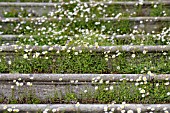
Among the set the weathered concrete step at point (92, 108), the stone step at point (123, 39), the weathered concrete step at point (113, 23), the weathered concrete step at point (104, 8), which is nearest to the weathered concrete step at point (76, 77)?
the weathered concrete step at point (92, 108)

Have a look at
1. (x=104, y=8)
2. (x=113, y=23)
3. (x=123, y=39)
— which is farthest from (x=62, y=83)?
(x=104, y=8)

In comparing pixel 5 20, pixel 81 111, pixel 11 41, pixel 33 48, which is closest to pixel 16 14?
pixel 5 20

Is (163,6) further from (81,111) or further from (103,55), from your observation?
(81,111)

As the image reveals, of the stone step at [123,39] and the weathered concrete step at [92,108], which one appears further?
the stone step at [123,39]

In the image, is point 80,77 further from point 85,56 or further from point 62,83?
point 85,56

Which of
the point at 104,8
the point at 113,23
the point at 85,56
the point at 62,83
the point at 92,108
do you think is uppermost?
the point at 104,8

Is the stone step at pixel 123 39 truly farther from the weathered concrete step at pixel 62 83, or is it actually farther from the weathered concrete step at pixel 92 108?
the weathered concrete step at pixel 92 108

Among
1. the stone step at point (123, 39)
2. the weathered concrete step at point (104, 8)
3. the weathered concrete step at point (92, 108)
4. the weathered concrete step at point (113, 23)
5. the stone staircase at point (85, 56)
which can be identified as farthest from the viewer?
the weathered concrete step at point (104, 8)

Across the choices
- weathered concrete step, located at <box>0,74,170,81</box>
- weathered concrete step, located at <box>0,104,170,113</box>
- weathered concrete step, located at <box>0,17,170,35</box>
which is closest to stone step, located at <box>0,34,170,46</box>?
weathered concrete step, located at <box>0,17,170,35</box>
